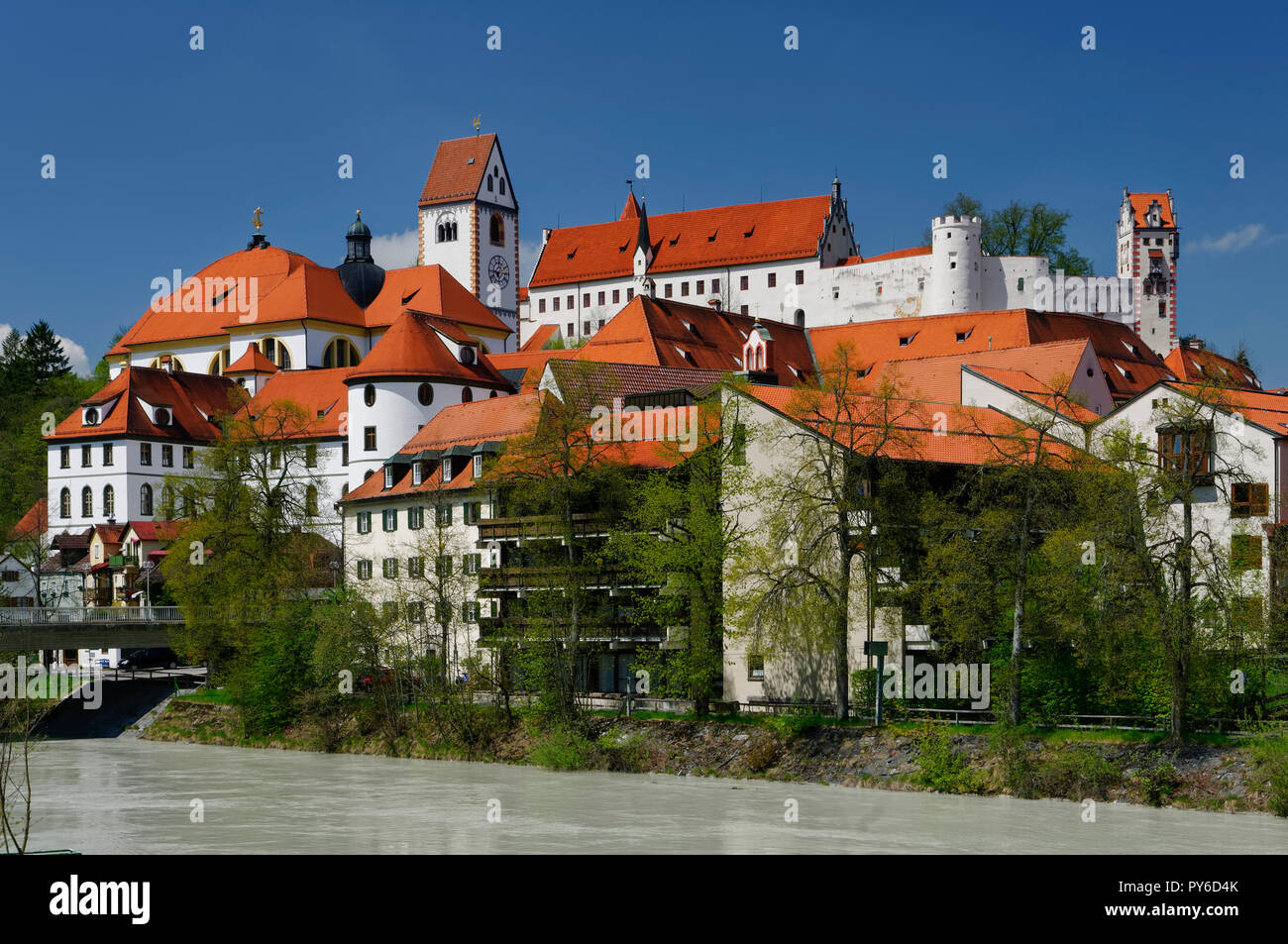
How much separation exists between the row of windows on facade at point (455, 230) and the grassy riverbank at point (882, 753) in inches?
2877

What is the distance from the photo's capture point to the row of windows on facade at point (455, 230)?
4737 inches

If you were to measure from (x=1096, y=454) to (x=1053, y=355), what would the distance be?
25.2 m

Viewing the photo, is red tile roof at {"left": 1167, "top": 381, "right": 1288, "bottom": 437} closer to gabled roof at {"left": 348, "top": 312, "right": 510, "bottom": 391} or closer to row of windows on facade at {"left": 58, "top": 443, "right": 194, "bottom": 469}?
gabled roof at {"left": 348, "top": 312, "right": 510, "bottom": 391}

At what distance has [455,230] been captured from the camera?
4739 inches

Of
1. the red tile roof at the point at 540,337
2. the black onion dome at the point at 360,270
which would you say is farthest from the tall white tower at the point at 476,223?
the black onion dome at the point at 360,270

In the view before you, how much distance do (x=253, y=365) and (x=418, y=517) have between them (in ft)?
126

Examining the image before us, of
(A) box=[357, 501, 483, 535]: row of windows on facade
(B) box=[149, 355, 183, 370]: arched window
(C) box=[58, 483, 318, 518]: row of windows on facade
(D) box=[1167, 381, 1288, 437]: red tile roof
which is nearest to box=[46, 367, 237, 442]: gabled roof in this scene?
(C) box=[58, 483, 318, 518]: row of windows on facade

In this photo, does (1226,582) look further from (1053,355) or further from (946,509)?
(1053,355)

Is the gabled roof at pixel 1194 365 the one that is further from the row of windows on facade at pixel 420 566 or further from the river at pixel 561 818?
the river at pixel 561 818

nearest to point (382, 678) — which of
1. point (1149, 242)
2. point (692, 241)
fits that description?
point (692, 241)

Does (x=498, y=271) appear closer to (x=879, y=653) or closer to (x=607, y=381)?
(x=607, y=381)

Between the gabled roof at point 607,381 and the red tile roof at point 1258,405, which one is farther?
the gabled roof at point 607,381
